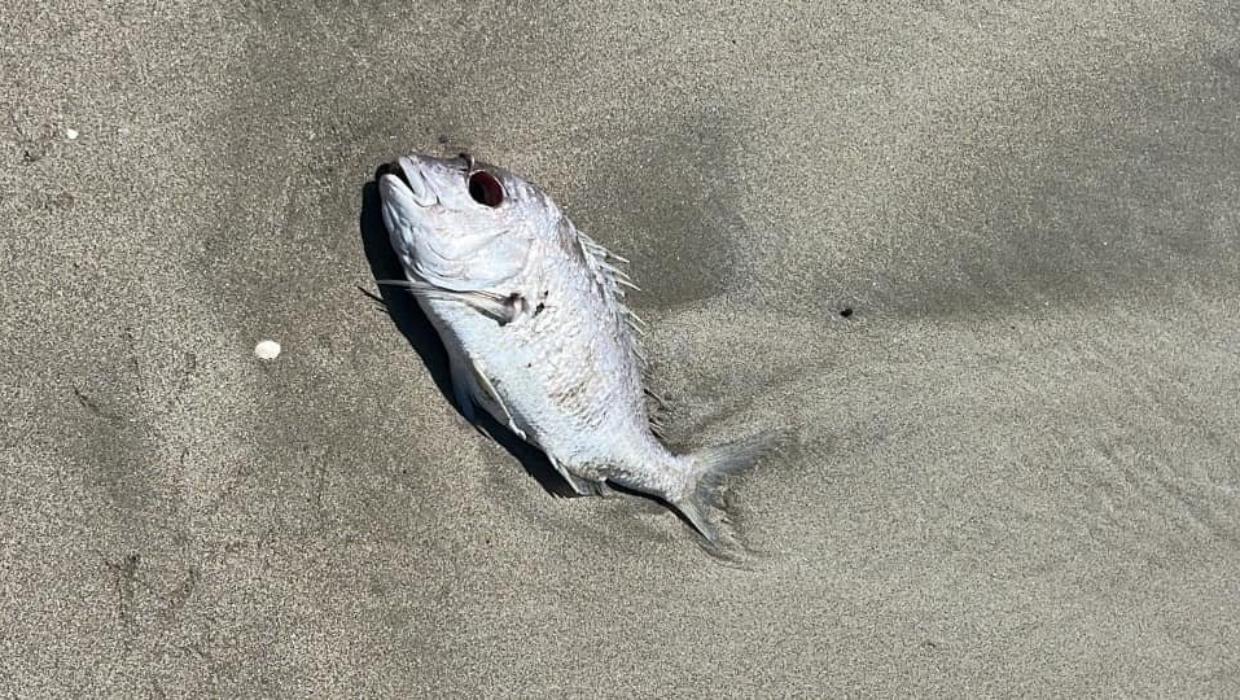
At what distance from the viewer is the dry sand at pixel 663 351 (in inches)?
106

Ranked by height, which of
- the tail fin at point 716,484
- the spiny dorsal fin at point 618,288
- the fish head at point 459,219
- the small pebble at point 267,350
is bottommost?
the tail fin at point 716,484

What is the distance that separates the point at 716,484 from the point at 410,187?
1.60 metres

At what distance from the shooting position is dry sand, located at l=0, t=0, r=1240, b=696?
270 cm

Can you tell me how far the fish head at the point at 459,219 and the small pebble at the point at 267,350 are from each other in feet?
2.07

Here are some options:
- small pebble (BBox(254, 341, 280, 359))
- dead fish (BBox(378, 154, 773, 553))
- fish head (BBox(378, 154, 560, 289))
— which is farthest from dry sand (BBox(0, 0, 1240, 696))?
fish head (BBox(378, 154, 560, 289))

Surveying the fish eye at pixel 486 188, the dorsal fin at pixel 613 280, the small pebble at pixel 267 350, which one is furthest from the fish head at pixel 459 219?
the small pebble at pixel 267 350

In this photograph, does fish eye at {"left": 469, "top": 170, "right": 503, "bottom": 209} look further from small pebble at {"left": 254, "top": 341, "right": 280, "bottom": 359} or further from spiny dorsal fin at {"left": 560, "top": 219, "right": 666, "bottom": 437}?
small pebble at {"left": 254, "top": 341, "right": 280, "bottom": 359}

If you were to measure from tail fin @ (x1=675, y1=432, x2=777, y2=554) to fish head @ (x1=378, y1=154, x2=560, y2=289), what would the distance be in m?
1.08

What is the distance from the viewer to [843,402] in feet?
10.1

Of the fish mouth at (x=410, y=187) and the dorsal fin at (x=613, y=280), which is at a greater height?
the fish mouth at (x=410, y=187)

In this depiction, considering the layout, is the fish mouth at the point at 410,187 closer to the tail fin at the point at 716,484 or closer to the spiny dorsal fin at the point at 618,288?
the spiny dorsal fin at the point at 618,288

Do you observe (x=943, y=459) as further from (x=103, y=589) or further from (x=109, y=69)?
(x=109, y=69)

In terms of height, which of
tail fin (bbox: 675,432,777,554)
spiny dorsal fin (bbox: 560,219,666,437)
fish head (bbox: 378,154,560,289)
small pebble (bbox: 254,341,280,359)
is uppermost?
fish head (bbox: 378,154,560,289)

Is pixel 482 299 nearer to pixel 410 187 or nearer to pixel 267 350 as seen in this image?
pixel 410 187
